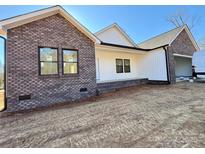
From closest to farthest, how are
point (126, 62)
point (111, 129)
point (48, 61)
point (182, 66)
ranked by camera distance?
point (111, 129)
point (48, 61)
point (126, 62)
point (182, 66)

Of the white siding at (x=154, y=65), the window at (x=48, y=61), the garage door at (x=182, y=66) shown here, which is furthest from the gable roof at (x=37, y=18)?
the garage door at (x=182, y=66)

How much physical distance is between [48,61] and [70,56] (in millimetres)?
1340

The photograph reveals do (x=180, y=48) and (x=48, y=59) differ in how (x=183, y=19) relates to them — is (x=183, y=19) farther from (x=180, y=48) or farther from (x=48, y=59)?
(x=48, y=59)

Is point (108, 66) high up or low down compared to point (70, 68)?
up

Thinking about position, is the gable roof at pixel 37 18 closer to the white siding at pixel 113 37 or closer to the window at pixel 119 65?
the window at pixel 119 65

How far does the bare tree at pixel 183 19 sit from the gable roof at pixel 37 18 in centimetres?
2510

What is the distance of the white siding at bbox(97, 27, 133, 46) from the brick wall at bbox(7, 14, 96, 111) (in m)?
5.22

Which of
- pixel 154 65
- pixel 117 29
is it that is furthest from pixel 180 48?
pixel 117 29

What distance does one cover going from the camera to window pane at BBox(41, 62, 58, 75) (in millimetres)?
7108

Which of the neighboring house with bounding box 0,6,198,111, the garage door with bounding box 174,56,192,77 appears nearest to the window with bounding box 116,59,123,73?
the neighboring house with bounding box 0,6,198,111

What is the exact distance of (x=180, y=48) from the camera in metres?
13.4

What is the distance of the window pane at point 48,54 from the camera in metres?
7.13

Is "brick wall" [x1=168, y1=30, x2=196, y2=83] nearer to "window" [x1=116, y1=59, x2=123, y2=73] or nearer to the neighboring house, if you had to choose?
"window" [x1=116, y1=59, x2=123, y2=73]
